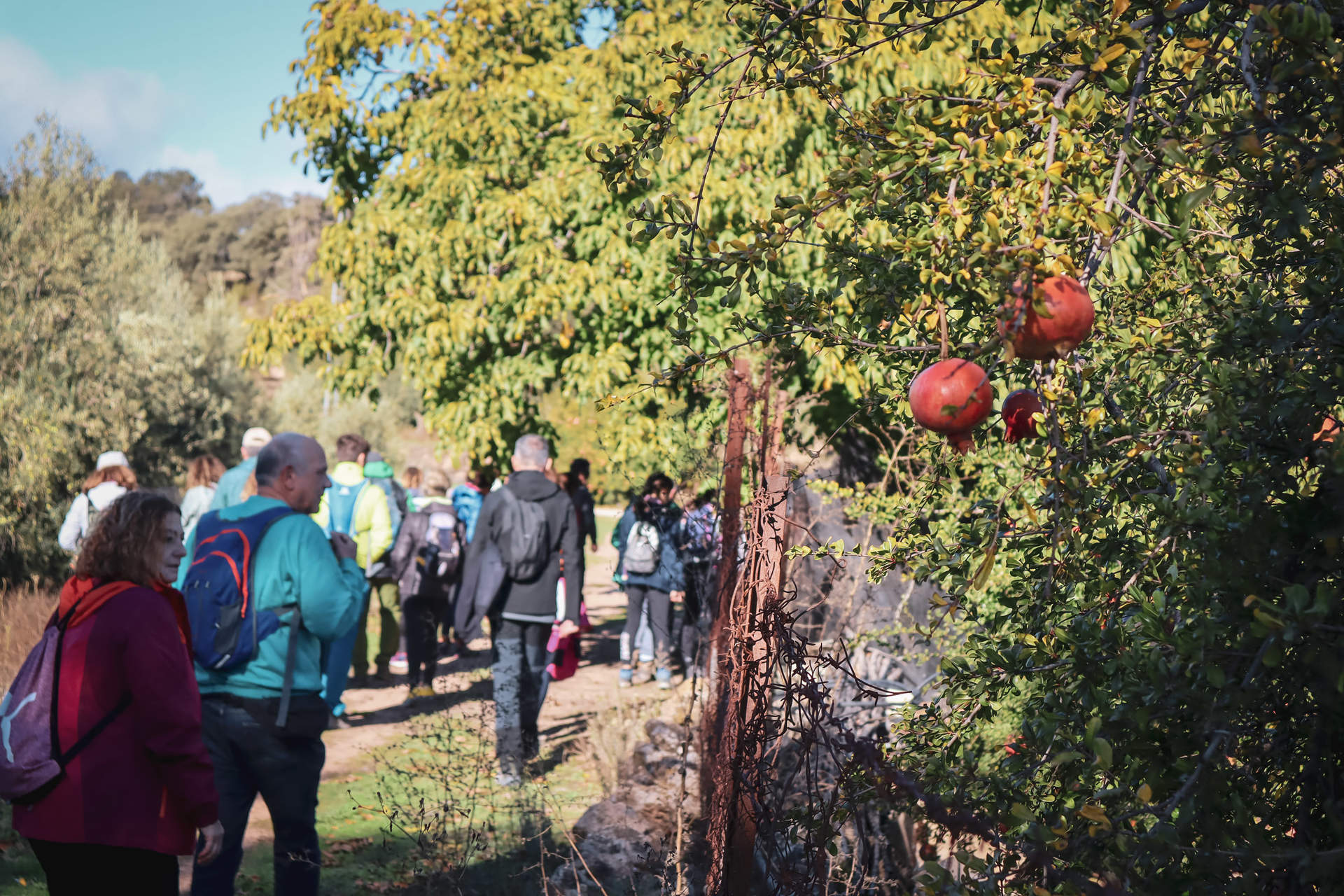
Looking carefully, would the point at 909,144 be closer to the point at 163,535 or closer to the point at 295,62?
the point at 163,535

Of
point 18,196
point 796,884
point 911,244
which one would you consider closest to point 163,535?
point 796,884

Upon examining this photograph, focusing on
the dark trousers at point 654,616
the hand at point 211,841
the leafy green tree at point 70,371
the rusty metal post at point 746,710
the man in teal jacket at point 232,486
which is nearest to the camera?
the rusty metal post at point 746,710

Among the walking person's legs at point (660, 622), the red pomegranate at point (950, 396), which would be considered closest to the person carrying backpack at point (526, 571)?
the walking person's legs at point (660, 622)

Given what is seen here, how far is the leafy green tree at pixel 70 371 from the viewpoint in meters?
11.5

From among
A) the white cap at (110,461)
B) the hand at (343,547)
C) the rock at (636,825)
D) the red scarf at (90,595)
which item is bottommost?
the rock at (636,825)

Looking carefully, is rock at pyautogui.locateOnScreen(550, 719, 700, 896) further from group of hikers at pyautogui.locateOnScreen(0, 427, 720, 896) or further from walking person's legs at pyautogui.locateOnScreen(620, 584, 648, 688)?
walking person's legs at pyautogui.locateOnScreen(620, 584, 648, 688)

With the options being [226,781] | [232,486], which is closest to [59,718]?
[226,781]

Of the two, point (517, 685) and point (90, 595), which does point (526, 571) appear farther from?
point (90, 595)

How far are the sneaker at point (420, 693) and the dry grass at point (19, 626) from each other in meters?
2.64

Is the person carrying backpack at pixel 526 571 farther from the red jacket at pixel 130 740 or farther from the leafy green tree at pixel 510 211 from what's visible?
the red jacket at pixel 130 740

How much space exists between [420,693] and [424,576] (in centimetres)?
95

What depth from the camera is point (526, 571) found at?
6137 millimetres

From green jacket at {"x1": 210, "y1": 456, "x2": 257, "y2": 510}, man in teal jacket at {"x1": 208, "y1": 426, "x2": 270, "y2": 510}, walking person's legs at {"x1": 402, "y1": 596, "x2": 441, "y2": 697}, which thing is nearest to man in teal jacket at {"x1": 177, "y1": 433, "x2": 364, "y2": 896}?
man in teal jacket at {"x1": 208, "y1": 426, "x2": 270, "y2": 510}

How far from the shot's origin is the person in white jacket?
20.5ft
